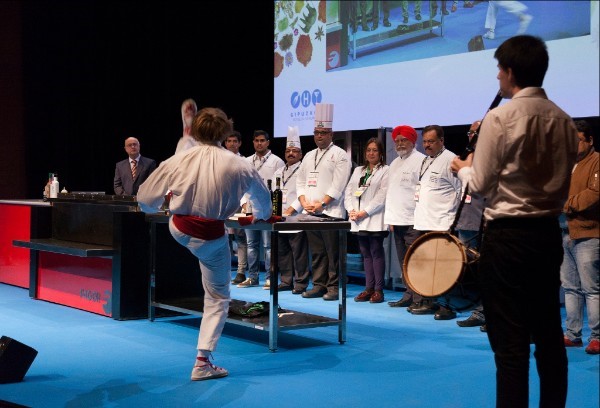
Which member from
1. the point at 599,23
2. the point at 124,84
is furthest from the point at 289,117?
the point at 599,23

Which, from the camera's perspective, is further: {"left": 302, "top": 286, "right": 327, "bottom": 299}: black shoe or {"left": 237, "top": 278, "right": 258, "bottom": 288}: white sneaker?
{"left": 237, "top": 278, "right": 258, "bottom": 288}: white sneaker

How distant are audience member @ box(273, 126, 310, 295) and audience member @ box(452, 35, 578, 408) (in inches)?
196

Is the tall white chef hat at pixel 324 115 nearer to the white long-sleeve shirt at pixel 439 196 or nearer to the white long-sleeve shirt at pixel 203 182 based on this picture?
the white long-sleeve shirt at pixel 439 196

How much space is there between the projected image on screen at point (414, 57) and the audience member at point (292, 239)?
2.64ft

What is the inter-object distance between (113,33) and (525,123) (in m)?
8.88

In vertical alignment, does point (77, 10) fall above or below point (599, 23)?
above

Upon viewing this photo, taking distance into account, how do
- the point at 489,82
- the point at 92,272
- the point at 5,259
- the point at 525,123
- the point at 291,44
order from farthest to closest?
the point at 291,44
the point at 5,259
the point at 489,82
the point at 92,272
the point at 525,123

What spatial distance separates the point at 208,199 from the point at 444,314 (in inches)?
107

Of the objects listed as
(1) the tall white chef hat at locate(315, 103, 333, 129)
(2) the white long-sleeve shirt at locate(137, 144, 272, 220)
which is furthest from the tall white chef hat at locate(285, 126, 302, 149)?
(2) the white long-sleeve shirt at locate(137, 144, 272, 220)

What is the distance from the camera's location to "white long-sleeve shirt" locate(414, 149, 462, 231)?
6.12m

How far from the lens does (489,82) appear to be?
672cm

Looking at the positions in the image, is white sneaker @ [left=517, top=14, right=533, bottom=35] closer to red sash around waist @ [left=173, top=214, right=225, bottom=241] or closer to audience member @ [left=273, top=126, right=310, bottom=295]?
audience member @ [left=273, top=126, right=310, bottom=295]

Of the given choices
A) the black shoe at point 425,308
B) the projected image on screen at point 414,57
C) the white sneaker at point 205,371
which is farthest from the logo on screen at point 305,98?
the white sneaker at point 205,371

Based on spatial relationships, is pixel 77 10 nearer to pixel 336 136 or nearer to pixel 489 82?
pixel 336 136
